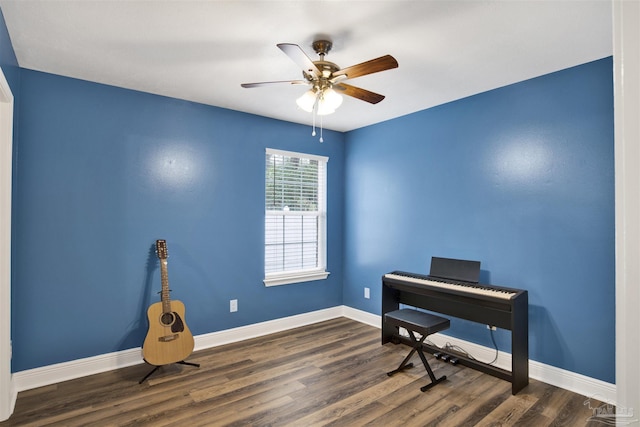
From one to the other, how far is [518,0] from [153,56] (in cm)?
240

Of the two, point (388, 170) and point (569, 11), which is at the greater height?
point (569, 11)

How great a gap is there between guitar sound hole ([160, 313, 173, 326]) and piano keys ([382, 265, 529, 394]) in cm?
206

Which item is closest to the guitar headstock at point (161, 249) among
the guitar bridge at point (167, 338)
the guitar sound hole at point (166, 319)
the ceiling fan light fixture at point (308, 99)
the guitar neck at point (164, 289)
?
the guitar neck at point (164, 289)

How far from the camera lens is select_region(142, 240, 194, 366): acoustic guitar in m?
2.90

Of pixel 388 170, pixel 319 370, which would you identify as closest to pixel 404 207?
pixel 388 170

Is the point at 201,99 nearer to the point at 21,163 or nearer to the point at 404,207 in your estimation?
the point at 21,163

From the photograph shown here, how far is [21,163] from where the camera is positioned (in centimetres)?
279

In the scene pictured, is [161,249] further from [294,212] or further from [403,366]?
[403,366]

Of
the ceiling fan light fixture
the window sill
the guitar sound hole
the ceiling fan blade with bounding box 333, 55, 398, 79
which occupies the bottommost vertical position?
the guitar sound hole

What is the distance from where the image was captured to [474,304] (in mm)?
3139

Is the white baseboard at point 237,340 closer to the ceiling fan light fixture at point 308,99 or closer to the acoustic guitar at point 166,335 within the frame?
the acoustic guitar at point 166,335

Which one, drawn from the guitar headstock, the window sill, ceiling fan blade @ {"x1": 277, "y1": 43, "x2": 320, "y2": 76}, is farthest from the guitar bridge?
ceiling fan blade @ {"x1": 277, "y1": 43, "x2": 320, "y2": 76}

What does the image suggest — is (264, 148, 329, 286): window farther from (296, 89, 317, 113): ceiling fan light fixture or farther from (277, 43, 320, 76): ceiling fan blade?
(277, 43, 320, 76): ceiling fan blade

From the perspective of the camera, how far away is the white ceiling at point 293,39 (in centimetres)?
201
